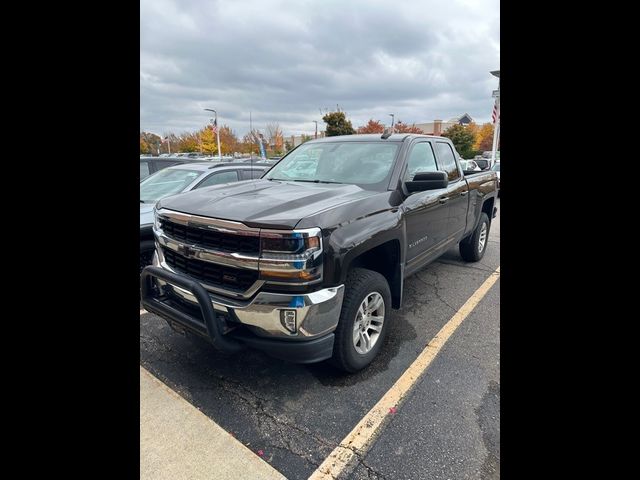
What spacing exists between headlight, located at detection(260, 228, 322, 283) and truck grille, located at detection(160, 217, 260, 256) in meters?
0.08

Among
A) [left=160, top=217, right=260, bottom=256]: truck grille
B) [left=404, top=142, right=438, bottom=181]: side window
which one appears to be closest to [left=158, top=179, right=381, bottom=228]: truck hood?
[left=160, top=217, right=260, bottom=256]: truck grille

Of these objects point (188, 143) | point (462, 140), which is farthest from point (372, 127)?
point (188, 143)

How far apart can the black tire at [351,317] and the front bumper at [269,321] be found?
0.46ft

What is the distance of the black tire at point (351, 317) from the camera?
2555mm

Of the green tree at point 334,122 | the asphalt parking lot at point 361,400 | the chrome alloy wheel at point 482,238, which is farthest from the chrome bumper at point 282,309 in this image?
the green tree at point 334,122

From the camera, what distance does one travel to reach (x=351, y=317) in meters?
2.58

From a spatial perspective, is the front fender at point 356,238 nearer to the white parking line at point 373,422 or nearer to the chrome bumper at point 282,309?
the chrome bumper at point 282,309

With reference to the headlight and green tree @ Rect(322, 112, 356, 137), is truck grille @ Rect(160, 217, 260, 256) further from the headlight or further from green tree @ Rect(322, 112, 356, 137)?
green tree @ Rect(322, 112, 356, 137)

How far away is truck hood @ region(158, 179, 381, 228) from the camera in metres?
2.29
